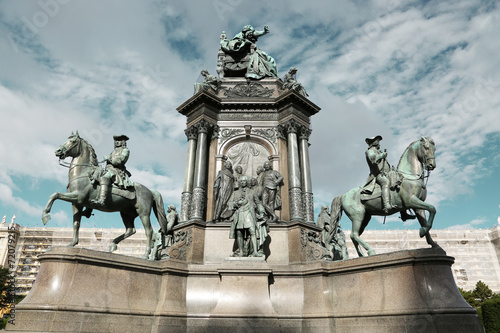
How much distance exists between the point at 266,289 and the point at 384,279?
10.7 feet

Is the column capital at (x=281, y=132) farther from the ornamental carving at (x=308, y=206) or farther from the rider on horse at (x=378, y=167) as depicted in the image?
Result: the rider on horse at (x=378, y=167)

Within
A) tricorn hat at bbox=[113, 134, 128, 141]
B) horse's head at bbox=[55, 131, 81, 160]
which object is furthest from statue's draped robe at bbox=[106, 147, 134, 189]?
horse's head at bbox=[55, 131, 81, 160]

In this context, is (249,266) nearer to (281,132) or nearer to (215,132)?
(281,132)

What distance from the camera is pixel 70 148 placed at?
37.2ft

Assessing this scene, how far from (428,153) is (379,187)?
69.1 inches

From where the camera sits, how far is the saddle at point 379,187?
35.8ft

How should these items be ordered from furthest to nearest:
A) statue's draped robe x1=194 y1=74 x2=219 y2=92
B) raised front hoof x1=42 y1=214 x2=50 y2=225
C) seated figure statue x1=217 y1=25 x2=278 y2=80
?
1. seated figure statue x1=217 y1=25 x2=278 y2=80
2. statue's draped robe x1=194 y1=74 x2=219 y2=92
3. raised front hoof x1=42 y1=214 x2=50 y2=225

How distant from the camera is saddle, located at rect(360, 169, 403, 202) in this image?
10906 mm

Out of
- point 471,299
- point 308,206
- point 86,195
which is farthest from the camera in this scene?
point 471,299

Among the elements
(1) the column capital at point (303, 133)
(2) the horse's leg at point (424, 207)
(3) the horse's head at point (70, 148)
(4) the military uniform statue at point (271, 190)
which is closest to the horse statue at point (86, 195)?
(3) the horse's head at point (70, 148)

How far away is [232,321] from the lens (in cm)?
988

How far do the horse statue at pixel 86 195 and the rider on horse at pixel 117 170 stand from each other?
9.9 inches

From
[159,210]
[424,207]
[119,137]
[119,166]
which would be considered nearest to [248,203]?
[159,210]

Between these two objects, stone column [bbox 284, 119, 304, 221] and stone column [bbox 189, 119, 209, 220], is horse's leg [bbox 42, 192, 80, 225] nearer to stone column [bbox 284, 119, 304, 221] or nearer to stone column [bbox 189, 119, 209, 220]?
stone column [bbox 189, 119, 209, 220]
